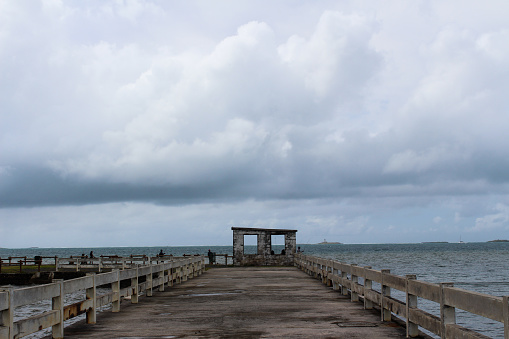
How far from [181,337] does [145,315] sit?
124 inches

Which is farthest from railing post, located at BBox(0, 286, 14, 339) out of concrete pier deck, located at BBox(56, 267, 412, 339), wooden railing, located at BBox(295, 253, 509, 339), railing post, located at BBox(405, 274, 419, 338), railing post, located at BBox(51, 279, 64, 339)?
railing post, located at BBox(405, 274, 419, 338)

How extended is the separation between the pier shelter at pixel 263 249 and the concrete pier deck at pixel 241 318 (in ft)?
90.1

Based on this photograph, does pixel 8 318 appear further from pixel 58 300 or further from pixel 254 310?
pixel 254 310

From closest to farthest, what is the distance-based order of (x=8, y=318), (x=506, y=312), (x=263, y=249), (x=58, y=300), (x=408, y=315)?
(x=506, y=312)
(x=8, y=318)
(x=408, y=315)
(x=58, y=300)
(x=263, y=249)

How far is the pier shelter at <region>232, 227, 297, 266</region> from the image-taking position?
145ft

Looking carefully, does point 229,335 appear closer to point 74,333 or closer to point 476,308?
point 74,333

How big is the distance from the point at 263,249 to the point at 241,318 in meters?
33.4

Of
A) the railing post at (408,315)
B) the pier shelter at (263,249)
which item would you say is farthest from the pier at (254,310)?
the pier shelter at (263,249)

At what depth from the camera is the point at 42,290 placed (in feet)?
28.7

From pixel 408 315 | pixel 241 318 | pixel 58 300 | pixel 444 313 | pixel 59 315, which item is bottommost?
pixel 241 318

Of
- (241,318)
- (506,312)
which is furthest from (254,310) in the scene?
(506,312)

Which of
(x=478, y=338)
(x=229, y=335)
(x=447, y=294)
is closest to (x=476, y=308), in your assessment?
(x=478, y=338)

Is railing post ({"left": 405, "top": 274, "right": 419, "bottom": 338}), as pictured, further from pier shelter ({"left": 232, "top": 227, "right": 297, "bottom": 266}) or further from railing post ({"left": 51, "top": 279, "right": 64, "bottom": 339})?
pier shelter ({"left": 232, "top": 227, "right": 297, "bottom": 266})

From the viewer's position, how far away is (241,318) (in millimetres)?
11547
